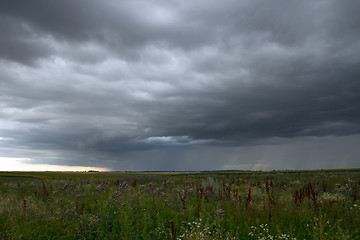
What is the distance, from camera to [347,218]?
669 centimetres

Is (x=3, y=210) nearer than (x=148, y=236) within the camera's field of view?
No

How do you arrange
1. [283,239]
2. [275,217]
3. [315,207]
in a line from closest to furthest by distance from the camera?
[283,239]
[275,217]
[315,207]

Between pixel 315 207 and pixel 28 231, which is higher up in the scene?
pixel 315 207

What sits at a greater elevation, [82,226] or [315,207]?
[315,207]

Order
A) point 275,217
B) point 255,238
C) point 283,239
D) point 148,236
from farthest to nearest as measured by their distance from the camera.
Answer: point 275,217 < point 148,236 < point 255,238 < point 283,239

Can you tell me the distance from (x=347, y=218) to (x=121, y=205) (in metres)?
6.94

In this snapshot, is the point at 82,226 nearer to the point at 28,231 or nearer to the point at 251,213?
the point at 28,231

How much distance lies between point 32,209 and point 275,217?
7924 mm

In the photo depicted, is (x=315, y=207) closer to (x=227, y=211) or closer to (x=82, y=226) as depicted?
(x=227, y=211)

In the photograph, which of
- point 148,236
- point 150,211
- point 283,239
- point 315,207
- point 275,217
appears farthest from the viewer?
point 150,211

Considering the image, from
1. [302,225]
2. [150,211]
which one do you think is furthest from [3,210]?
[302,225]

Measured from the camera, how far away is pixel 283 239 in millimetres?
5293

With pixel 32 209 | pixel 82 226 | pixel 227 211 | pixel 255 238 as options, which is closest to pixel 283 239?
pixel 255 238

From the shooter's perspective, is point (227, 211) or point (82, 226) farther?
point (227, 211)
